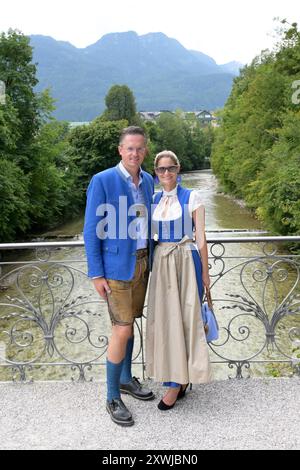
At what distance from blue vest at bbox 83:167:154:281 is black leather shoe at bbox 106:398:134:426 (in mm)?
883

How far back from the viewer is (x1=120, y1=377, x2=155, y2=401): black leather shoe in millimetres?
3229

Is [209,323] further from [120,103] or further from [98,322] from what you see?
[120,103]

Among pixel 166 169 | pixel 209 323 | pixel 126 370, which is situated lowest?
pixel 126 370

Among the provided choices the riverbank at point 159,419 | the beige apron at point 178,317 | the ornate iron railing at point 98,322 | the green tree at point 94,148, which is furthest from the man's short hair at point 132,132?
the green tree at point 94,148

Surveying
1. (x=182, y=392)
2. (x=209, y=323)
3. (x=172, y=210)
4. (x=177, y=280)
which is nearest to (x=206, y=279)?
(x=177, y=280)

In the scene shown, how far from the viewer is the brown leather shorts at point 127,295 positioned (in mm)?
2840

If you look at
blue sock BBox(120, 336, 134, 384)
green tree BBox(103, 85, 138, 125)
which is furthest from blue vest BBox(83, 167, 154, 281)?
green tree BBox(103, 85, 138, 125)

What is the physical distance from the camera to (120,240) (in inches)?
112

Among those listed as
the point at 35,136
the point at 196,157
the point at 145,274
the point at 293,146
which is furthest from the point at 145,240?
the point at 196,157

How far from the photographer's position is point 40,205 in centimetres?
1994

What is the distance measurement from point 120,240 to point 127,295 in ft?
1.19

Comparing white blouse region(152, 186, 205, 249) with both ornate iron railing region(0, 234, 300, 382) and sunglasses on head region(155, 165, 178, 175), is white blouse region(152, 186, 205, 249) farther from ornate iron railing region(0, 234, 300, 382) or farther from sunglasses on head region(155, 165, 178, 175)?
ornate iron railing region(0, 234, 300, 382)

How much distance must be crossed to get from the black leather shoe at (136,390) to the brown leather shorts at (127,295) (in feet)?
2.09

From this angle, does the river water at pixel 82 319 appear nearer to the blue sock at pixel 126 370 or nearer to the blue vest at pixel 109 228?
the blue sock at pixel 126 370
